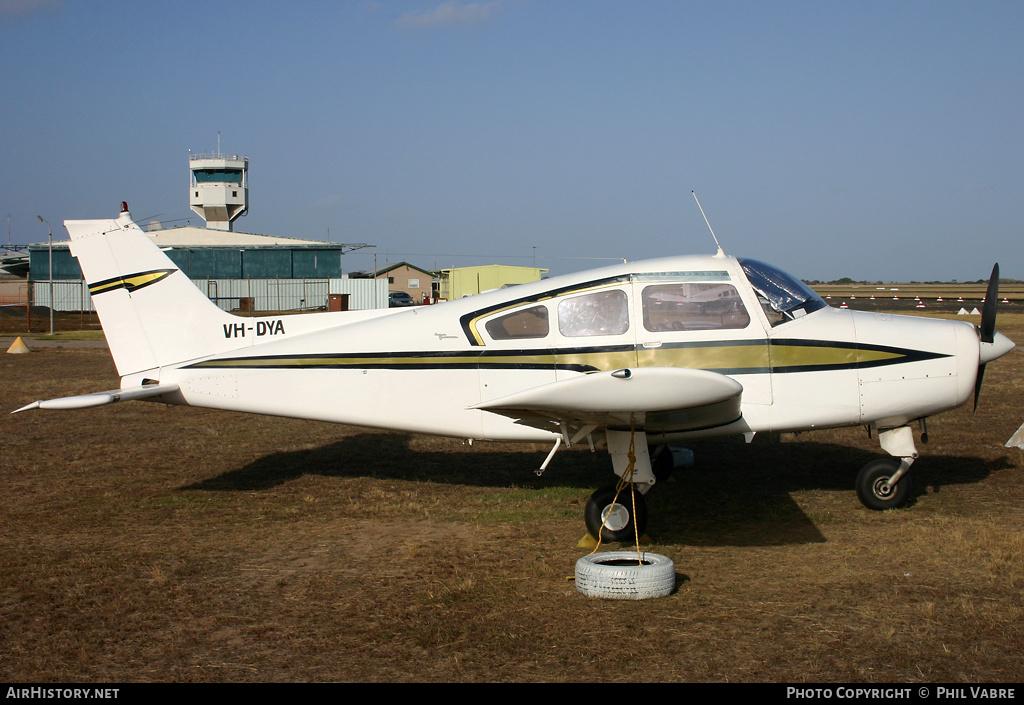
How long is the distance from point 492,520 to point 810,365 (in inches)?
119

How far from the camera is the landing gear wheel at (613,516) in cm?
634

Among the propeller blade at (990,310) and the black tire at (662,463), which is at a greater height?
the propeller blade at (990,310)

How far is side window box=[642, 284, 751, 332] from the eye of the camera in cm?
664

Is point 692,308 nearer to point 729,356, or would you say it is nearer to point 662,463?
point 729,356

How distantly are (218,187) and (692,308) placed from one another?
7491 centimetres

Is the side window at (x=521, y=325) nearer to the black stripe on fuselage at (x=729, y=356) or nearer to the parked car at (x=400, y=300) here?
the black stripe on fuselage at (x=729, y=356)

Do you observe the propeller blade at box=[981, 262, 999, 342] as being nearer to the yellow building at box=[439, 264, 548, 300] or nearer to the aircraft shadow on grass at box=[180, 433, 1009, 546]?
→ the aircraft shadow on grass at box=[180, 433, 1009, 546]

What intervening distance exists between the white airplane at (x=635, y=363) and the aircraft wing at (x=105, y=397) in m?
0.02

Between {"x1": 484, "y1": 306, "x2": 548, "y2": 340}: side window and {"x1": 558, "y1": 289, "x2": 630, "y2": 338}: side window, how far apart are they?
0.16m

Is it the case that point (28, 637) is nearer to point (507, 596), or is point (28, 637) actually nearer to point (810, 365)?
point (507, 596)

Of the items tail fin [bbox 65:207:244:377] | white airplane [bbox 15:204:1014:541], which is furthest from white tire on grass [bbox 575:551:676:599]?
tail fin [bbox 65:207:244:377]

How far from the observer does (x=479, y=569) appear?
581cm

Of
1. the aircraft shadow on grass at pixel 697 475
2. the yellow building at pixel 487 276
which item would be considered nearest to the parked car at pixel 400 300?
the yellow building at pixel 487 276

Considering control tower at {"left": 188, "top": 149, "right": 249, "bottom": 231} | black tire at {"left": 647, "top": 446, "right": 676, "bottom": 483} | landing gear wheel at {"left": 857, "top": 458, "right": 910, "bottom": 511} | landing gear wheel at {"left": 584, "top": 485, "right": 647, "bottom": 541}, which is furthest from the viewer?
control tower at {"left": 188, "top": 149, "right": 249, "bottom": 231}
